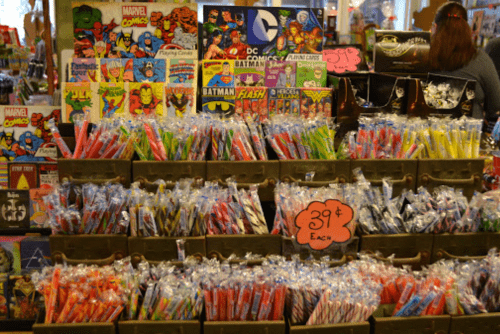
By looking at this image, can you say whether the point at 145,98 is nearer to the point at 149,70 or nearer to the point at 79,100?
the point at 149,70

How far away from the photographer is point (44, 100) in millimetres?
3047

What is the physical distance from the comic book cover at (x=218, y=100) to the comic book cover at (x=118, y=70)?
0.38 m

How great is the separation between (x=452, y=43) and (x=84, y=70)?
7.12 feet

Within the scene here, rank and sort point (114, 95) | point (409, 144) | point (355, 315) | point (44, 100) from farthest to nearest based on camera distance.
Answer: point (44, 100) < point (114, 95) < point (409, 144) < point (355, 315)

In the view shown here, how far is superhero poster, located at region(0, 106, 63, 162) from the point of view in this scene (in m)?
2.44

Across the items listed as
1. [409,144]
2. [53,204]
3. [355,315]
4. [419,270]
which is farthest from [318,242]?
[53,204]

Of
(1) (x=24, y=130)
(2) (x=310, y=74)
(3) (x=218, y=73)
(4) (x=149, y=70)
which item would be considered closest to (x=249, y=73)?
(3) (x=218, y=73)

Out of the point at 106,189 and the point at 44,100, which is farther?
the point at 44,100

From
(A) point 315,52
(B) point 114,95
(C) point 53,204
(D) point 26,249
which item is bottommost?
(D) point 26,249

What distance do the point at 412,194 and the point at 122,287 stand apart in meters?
1.18

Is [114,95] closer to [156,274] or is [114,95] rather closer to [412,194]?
[156,274]

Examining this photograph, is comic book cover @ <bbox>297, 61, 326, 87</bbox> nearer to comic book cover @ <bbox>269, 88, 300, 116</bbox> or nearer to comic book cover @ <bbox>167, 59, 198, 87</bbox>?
comic book cover @ <bbox>269, 88, 300, 116</bbox>

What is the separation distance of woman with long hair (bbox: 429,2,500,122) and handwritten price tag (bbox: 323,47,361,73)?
507 millimetres

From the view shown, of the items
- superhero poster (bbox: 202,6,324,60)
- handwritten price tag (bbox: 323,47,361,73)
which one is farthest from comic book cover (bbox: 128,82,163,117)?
handwritten price tag (bbox: 323,47,361,73)
